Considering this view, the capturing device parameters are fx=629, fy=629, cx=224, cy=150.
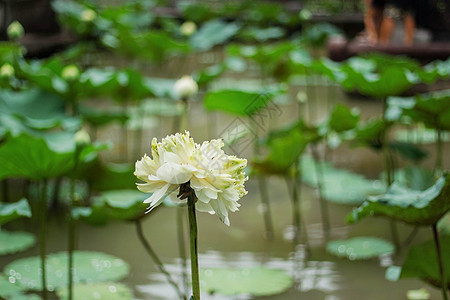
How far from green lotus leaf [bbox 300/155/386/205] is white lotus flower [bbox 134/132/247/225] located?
1648mm

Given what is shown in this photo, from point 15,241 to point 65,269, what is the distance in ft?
1.04

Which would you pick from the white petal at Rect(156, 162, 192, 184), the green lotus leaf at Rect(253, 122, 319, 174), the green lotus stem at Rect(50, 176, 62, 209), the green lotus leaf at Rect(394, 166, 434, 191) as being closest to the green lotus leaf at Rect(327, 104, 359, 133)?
the green lotus leaf at Rect(253, 122, 319, 174)

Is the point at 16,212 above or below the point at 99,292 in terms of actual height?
above

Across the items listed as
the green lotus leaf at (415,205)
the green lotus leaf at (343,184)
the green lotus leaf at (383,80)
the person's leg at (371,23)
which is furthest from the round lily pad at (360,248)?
the person's leg at (371,23)

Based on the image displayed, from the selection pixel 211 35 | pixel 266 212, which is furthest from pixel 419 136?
pixel 211 35

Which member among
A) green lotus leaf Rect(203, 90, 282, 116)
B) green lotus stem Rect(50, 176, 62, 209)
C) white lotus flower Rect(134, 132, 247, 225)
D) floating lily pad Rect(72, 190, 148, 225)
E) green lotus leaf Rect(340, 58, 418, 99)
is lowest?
green lotus stem Rect(50, 176, 62, 209)

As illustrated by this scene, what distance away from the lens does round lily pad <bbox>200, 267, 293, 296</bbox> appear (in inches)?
67.1

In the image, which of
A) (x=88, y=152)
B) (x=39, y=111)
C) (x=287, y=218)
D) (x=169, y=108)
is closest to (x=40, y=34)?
(x=169, y=108)

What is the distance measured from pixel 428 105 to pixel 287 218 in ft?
2.41

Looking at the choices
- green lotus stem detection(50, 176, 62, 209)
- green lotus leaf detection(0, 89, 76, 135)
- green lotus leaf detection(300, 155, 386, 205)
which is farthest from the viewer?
green lotus leaf detection(300, 155, 386, 205)

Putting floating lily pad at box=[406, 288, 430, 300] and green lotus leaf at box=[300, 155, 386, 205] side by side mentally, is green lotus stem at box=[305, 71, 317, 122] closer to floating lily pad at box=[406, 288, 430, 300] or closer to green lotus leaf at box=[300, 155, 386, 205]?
green lotus leaf at box=[300, 155, 386, 205]

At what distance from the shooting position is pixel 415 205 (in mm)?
1231

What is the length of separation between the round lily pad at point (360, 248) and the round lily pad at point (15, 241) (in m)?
0.96

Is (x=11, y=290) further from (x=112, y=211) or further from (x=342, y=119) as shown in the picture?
(x=342, y=119)
